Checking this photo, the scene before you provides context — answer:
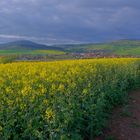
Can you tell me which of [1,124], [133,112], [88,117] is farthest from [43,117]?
[133,112]

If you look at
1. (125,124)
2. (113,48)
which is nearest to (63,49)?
(113,48)

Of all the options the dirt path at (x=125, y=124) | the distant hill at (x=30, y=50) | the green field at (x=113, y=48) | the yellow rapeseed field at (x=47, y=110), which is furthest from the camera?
the green field at (x=113, y=48)

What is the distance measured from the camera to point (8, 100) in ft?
24.2

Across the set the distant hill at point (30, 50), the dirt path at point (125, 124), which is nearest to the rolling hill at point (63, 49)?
the distant hill at point (30, 50)

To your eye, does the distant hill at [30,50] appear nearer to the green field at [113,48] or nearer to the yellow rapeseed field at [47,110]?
the green field at [113,48]

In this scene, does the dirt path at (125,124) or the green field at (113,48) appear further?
the green field at (113,48)

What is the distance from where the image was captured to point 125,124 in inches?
489

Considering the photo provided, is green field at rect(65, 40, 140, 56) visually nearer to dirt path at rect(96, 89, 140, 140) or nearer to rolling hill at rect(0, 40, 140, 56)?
rolling hill at rect(0, 40, 140, 56)

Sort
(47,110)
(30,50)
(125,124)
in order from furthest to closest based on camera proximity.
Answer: (30,50) < (125,124) < (47,110)

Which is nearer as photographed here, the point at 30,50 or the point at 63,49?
the point at 30,50

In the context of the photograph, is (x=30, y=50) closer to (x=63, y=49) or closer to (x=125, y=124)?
(x=63, y=49)

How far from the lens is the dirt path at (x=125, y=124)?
1110 centimetres

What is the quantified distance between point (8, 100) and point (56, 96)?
1.34 metres

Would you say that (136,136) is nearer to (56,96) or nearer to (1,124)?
(56,96)
